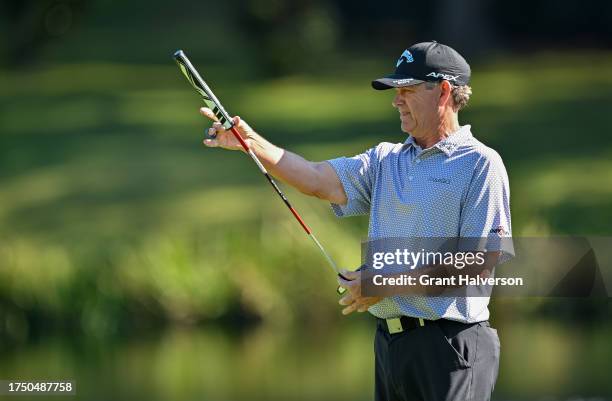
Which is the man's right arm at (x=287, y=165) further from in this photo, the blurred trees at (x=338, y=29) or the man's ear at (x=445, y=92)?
the blurred trees at (x=338, y=29)

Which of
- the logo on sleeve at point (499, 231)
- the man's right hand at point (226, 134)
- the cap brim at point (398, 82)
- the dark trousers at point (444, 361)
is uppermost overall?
the cap brim at point (398, 82)

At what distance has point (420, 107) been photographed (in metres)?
4.07

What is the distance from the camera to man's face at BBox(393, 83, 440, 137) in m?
4.07

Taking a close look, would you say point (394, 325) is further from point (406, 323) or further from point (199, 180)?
point (199, 180)

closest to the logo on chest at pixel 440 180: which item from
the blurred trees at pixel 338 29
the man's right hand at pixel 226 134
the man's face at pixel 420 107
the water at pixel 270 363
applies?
the man's face at pixel 420 107

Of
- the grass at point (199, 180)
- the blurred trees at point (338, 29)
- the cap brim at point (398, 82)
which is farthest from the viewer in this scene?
the blurred trees at point (338, 29)

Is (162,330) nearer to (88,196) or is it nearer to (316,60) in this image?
(88,196)

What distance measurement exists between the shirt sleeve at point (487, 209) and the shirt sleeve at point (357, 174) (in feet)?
1.24

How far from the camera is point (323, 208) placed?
9.30 metres

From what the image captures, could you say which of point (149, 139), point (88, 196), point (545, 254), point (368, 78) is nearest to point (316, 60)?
point (368, 78)

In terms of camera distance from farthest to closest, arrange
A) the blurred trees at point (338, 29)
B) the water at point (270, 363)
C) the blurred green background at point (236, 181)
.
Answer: the blurred trees at point (338, 29)
the blurred green background at point (236, 181)
the water at point (270, 363)

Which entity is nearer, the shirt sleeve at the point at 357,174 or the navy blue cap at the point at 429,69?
the navy blue cap at the point at 429,69

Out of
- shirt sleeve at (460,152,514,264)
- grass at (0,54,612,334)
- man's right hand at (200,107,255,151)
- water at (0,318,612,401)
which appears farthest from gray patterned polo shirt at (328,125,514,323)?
grass at (0,54,612,334)

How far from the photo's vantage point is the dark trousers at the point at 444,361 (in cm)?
397
